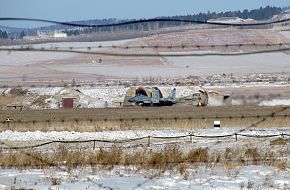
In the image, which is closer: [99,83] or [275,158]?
[275,158]

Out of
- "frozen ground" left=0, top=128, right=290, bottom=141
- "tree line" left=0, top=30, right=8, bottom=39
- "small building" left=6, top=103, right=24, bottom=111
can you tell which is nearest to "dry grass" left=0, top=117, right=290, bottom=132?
"frozen ground" left=0, top=128, right=290, bottom=141

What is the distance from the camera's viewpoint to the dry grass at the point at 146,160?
1323cm

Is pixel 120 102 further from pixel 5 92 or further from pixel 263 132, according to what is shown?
pixel 263 132

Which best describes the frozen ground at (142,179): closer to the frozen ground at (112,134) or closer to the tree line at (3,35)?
the tree line at (3,35)

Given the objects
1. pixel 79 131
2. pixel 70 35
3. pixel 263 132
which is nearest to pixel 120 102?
pixel 79 131

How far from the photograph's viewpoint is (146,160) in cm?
1377

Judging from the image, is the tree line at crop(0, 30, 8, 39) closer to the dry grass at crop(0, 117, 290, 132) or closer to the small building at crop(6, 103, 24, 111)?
the dry grass at crop(0, 117, 290, 132)

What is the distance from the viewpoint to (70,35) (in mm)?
15305

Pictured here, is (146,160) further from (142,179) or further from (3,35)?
(3,35)

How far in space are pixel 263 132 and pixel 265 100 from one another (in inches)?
509

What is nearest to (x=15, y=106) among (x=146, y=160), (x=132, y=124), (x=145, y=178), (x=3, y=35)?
(x=132, y=124)

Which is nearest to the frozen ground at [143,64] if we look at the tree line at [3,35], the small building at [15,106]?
the small building at [15,106]

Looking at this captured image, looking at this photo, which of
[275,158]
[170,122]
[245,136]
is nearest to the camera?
[275,158]

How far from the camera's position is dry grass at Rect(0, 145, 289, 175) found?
13.2 m
